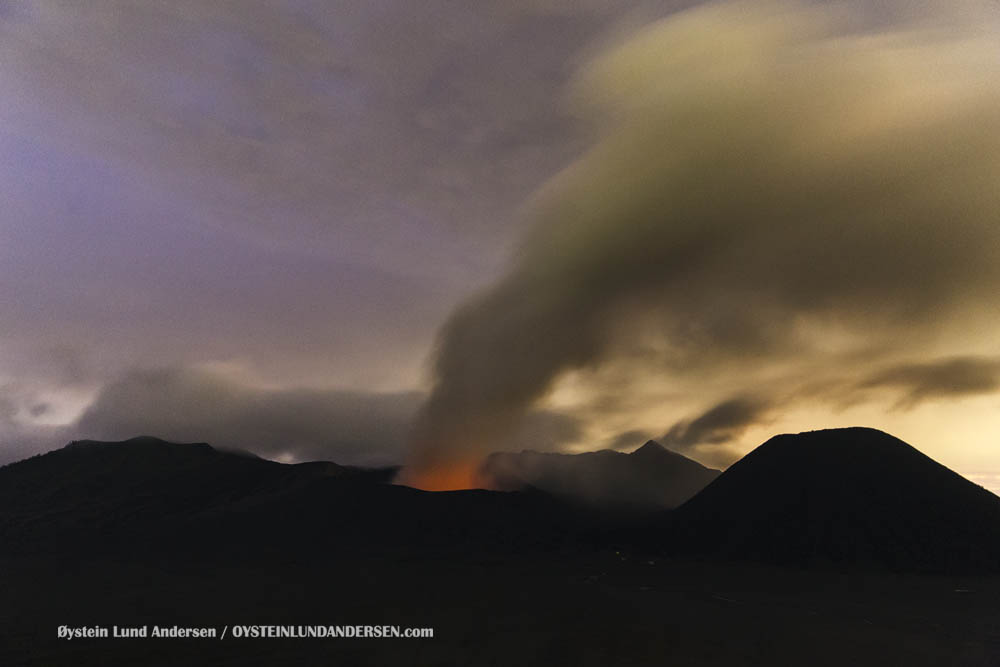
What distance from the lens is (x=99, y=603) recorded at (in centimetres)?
4316

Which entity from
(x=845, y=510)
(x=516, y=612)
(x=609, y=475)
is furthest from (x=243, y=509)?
(x=609, y=475)

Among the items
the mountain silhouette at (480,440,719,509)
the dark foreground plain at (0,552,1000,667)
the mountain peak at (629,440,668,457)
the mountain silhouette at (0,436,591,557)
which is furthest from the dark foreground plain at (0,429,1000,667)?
the mountain peak at (629,440,668,457)

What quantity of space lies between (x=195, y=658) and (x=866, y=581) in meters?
58.5

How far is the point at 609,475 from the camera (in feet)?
499

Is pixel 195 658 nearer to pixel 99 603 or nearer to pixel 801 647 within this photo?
pixel 99 603

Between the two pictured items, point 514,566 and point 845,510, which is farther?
point 845,510

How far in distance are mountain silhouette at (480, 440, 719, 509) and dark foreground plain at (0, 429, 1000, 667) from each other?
61.0 ft

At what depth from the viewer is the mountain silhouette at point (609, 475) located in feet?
429

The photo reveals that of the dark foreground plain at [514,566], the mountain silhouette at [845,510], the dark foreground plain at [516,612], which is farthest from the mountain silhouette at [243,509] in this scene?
the mountain silhouette at [845,510]

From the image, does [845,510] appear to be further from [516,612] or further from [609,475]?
[609,475]

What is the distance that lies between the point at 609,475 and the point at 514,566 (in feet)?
306

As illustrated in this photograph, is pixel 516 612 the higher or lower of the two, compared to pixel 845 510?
lower

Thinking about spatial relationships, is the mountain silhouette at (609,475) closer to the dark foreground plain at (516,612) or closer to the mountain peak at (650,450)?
the mountain peak at (650,450)

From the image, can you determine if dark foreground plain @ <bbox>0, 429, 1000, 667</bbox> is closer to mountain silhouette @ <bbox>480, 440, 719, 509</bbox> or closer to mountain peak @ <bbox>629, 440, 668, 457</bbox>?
mountain silhouette @ <bbox>480, 440, 719, 509</bbox>
